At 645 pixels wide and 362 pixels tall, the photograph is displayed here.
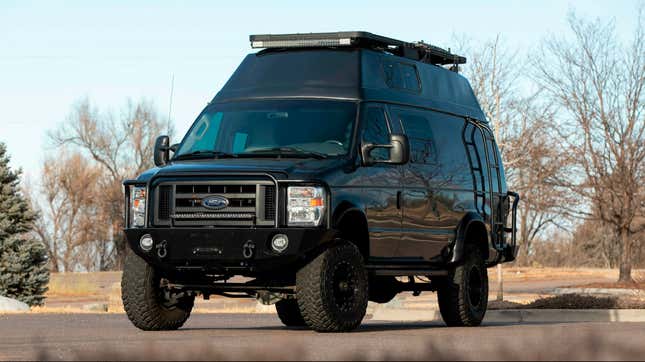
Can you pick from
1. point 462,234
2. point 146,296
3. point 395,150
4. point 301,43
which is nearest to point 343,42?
point 301,43

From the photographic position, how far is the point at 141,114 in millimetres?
71875

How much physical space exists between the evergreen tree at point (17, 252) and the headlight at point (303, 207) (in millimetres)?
23236

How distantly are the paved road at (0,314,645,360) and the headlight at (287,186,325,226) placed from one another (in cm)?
111

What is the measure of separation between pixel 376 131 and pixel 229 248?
2446 millimetres

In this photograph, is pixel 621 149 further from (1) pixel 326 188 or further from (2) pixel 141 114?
(2) pixel 141 114

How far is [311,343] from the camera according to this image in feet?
36.3

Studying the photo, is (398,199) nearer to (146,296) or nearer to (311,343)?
(146,296)

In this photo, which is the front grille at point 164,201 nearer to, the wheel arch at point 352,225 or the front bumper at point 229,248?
the front bumper at point 229,248

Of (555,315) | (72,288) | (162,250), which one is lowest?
(72,288)

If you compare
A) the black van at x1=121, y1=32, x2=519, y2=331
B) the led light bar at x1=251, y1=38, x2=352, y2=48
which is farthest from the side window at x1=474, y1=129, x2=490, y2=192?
the led light bar at x1=251, y1=38, x2=352, y2=48

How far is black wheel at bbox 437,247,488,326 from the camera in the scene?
1543cm

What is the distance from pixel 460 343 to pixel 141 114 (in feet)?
203

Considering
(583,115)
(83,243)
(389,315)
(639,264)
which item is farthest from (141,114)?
(389,315)

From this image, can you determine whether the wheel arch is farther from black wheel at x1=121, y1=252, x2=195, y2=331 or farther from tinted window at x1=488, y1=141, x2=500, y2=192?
tinted window at x1=488, y1=141, x2=500, y2=192
